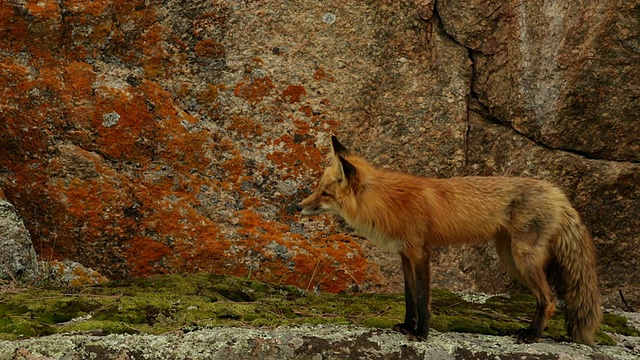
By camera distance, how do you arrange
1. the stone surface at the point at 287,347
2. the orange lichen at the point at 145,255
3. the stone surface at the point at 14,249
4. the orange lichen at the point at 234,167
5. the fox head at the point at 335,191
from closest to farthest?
1. the stone surface at the point at 287,347
2. the fox head at the point at 335,191
3. the stone surface at the point at 14,249
4. the orange lichen at the point at 145,255
5. the orange lichen at the point at 234,167

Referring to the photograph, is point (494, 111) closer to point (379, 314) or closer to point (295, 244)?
point (295, 244)

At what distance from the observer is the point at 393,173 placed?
6512 millimetres

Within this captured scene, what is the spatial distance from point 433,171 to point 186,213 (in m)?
2.82

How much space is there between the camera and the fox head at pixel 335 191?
240 inches

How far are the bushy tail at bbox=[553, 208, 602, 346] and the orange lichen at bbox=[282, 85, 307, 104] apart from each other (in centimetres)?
351

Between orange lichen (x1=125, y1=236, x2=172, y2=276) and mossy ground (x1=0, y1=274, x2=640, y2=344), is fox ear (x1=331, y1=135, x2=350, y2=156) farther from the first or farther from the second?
orange lichen (x1=125, y1=236, x2=172, y2=276)

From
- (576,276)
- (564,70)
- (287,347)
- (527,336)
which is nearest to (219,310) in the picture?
(287,347)

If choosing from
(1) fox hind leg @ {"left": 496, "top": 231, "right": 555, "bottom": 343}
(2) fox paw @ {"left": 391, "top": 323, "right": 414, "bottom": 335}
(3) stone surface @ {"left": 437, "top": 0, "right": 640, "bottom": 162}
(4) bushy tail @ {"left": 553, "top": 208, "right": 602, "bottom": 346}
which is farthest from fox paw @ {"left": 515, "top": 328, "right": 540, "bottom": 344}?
(3) stone surface @ {"left": 437, "top": 0, "right": 640, "bottom": 162}

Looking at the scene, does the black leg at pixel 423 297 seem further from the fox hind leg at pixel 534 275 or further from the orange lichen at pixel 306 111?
the orange lichen at pixel 306 111

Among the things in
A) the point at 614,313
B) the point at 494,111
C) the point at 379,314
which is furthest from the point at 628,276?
the point at 379,314

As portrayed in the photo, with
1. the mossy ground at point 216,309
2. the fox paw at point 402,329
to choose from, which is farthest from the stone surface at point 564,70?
the fox paw at point 402,329

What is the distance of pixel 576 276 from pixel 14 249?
5.08 meters

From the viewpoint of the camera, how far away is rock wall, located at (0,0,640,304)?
7.82 meters

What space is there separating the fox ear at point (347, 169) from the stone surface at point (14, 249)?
3212 millimetres
